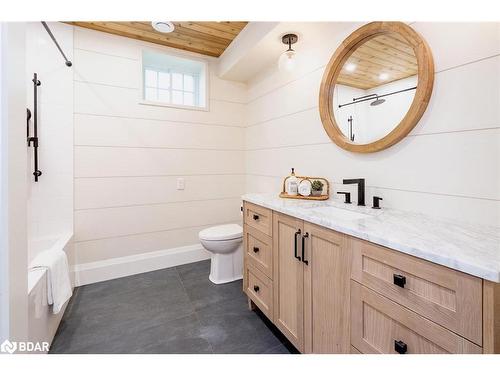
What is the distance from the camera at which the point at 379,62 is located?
1497 millimetres

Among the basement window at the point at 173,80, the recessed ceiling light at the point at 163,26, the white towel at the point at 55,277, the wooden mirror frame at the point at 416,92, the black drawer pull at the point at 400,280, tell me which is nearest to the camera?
the black drawer pull at the point at 400,280

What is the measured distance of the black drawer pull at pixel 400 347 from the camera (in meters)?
0.81

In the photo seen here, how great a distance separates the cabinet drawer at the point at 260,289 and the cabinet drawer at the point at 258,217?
34cm

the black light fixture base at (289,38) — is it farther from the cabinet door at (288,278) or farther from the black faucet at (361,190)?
the cabinet door at (288,278)

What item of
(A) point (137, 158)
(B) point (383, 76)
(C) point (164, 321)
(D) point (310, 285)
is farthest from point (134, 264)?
(B) point (383, 76)

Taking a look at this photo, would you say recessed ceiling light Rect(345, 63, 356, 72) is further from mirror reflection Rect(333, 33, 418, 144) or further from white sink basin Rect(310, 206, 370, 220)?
white sink basin Rect(310, 206, 370, 220)

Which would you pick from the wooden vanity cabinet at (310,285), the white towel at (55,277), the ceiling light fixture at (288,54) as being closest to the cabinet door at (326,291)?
the wooden vanity cabinet at (310,285)

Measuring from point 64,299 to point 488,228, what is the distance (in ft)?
8.01

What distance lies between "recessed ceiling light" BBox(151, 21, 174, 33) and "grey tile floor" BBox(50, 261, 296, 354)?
2.53 m

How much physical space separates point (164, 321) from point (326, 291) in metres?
1.29

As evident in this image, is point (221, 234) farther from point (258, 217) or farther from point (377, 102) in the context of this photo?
point (377, 102)

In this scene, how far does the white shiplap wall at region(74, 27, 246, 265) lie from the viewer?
2.31 meters
